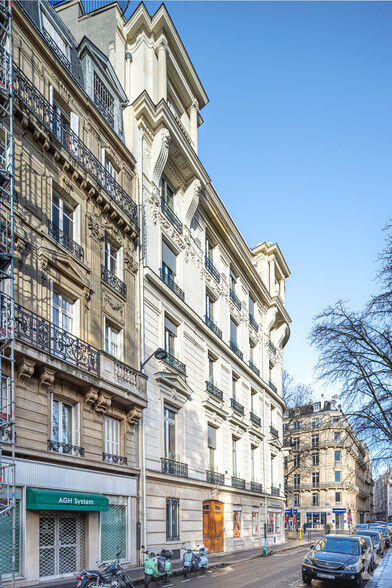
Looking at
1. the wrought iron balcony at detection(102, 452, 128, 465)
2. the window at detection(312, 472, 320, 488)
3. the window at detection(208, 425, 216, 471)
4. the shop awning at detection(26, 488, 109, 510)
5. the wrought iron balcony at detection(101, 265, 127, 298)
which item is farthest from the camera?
the window at detection(312, 472, 320, 488)

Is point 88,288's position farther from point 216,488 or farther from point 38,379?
point 216,488

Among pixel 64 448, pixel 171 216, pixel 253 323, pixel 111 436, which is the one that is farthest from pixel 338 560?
pixel 253 323

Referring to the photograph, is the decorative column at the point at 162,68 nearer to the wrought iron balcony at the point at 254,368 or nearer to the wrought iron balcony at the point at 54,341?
the wrought iron balcony at the point at 54,341

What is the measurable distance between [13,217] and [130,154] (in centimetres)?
910

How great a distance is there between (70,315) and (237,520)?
1870cm

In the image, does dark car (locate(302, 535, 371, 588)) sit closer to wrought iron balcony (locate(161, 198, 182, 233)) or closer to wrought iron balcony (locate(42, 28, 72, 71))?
Result: wrought iron balcony (locate(161, 198, 182, 233))

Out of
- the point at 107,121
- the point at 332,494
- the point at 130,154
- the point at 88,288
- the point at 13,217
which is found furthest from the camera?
the point at 332,494

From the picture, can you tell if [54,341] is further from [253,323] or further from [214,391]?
[253,323]

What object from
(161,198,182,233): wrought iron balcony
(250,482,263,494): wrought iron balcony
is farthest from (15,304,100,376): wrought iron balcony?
(250,482,263,494): wrought iron balcony

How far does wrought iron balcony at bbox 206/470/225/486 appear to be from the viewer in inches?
1041

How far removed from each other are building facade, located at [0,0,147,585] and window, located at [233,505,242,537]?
12599 mm

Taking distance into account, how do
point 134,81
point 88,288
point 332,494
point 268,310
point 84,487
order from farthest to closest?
point 332,494 < point 268,310 < point 134,81 < point 88,288 < point 84,487

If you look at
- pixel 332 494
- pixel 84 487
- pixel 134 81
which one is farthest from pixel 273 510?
pixel 332 494

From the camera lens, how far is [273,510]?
3853 centimetres
